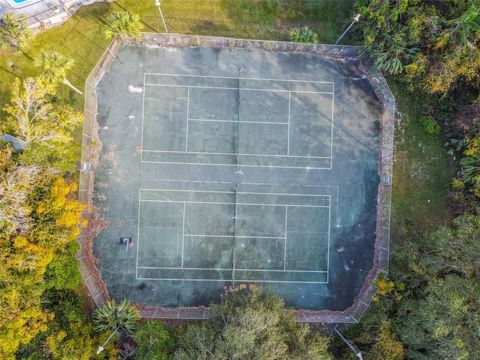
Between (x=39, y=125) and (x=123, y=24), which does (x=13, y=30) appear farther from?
(x=39, y=125)

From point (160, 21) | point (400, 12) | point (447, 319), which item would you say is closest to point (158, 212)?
point (160, 21)

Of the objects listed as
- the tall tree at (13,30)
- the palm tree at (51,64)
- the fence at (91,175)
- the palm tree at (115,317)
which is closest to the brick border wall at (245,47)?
the fence at (91,175)

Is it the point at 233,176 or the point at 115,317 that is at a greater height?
the point at 233,176

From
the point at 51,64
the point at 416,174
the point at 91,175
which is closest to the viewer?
the point at 51,64

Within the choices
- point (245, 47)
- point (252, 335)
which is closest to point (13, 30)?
point (245, 47)

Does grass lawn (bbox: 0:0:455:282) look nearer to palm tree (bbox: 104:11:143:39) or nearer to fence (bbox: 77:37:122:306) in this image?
fence (bbox: 77:37:122:306)

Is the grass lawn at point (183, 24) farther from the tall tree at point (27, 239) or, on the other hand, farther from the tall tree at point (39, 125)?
the tall tree at point (27, 239)

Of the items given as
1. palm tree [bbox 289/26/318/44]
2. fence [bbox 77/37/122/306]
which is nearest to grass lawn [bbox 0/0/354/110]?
fence [bbox 77/37/122/306]
